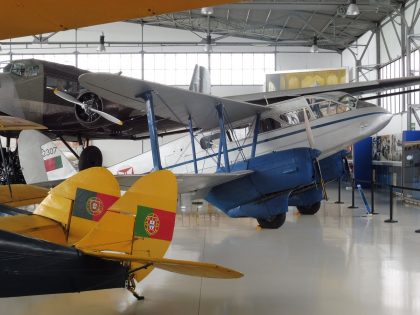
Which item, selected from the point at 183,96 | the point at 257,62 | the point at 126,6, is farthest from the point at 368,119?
the point at 257,62

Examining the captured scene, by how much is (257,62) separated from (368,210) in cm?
1859

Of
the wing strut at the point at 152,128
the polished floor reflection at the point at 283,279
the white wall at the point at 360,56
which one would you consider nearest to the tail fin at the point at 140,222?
the polished floor reflection at the point at 283,279

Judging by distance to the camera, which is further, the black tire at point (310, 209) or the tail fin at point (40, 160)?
the black tire at point (310, 209)

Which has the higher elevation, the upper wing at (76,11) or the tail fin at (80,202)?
the upper wing at (76,11)

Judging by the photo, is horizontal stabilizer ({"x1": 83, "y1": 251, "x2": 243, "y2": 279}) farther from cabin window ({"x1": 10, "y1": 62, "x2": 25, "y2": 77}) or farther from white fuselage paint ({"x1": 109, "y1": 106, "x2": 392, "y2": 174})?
cabin window ({"x1": 10, "y1": 62, "x2": 25, "y2": 77})

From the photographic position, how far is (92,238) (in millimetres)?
3756

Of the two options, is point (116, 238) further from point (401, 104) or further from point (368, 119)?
point (401, 104)

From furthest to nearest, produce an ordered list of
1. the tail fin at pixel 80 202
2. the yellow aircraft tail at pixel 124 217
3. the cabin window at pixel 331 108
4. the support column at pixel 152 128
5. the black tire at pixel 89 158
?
the black tire at pixel 89 158
the cabin window at pixel 331 108
the support column at pixel 152 128
the tail fin at pixel 80 202
the yellow aircraft tail at pixel 124 217

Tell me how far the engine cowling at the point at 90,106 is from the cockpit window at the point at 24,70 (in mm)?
1241

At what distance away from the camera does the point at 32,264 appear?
3270 mm

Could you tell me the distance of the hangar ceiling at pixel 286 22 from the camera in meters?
20.5

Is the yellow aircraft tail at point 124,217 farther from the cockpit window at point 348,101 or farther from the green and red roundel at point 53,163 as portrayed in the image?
the cockpit window at point 348,101

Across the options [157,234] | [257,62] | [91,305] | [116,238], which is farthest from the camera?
[257,62]

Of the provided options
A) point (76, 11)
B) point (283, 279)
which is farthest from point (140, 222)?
point (283, 279)
